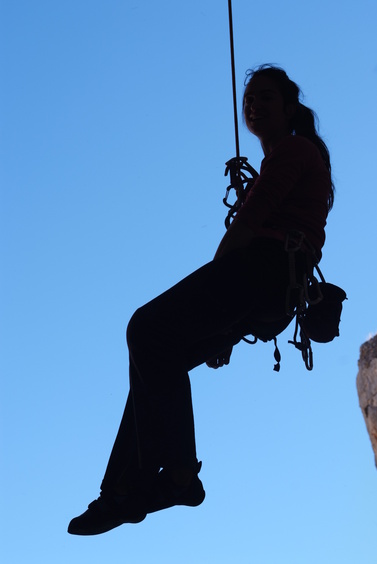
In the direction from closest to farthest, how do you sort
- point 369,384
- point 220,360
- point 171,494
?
point 171,494 < point 220,360 < point 369,384

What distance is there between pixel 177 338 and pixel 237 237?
1.44 feet

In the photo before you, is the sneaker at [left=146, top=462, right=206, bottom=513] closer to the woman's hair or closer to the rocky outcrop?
the woman's hair

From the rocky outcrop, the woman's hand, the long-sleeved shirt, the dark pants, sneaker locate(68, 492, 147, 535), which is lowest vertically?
sneaker locate(68, 492, 147, 535)

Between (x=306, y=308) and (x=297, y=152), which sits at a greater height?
(x=297, y=152)

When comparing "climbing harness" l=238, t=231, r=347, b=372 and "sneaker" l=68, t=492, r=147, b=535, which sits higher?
"climbing harness" l=238, t=231, r=347, b=372

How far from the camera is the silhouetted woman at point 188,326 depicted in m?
4.00

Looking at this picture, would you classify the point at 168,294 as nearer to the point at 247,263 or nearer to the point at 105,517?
the point at 247,263

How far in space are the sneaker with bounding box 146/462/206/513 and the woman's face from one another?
149 centimetres

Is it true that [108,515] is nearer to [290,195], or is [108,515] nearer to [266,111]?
[290,195]

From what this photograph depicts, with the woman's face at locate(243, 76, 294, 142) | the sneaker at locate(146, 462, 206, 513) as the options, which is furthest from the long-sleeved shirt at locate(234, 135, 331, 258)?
the sneaker at locate(146, 462, 206, 513)

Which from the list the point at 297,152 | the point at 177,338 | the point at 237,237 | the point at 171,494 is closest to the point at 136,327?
the point at 177,338

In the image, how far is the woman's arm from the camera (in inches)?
161

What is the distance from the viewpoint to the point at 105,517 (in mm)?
4039

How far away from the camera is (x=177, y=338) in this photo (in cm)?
409
